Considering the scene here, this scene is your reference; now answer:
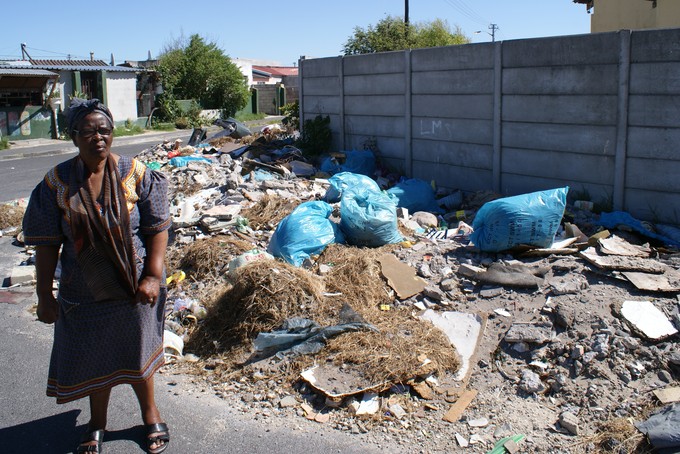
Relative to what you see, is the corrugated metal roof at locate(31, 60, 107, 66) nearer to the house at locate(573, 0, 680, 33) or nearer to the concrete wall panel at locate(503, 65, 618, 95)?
the house at locate(573, 0, 680, 33)

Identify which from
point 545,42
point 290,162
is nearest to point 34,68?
point 290,162

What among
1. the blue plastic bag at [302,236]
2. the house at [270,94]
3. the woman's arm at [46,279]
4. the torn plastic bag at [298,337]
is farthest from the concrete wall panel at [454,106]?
the house at [270,94]

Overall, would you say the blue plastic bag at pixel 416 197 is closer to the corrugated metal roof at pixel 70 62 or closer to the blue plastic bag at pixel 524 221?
the blue plastic bag at pixel 524 221

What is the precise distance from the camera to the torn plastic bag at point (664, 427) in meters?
3.27

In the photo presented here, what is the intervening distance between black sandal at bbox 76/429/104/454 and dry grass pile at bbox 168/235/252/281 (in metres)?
2.63

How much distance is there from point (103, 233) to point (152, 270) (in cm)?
33

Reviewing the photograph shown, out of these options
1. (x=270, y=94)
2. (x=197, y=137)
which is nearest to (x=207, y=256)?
(x=197, y=137)

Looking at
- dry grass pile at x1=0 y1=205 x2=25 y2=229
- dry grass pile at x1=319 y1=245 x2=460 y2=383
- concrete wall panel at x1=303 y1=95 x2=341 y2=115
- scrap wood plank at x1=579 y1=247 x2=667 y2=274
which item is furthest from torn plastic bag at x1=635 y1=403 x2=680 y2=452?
concrete wall panel at x1=303 y1=95 x2=341 y2=115

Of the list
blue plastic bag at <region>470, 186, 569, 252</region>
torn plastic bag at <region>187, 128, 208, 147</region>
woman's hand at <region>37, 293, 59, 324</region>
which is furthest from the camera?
torn plastic bag at <region>187, 128, 208, 147</region>

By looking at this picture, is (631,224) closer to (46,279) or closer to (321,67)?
(46,279)

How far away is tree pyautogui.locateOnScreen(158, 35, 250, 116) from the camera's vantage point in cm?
3278

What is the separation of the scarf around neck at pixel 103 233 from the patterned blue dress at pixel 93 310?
46 millimetres

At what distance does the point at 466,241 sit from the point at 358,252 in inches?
51.8

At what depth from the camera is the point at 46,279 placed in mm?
3354
